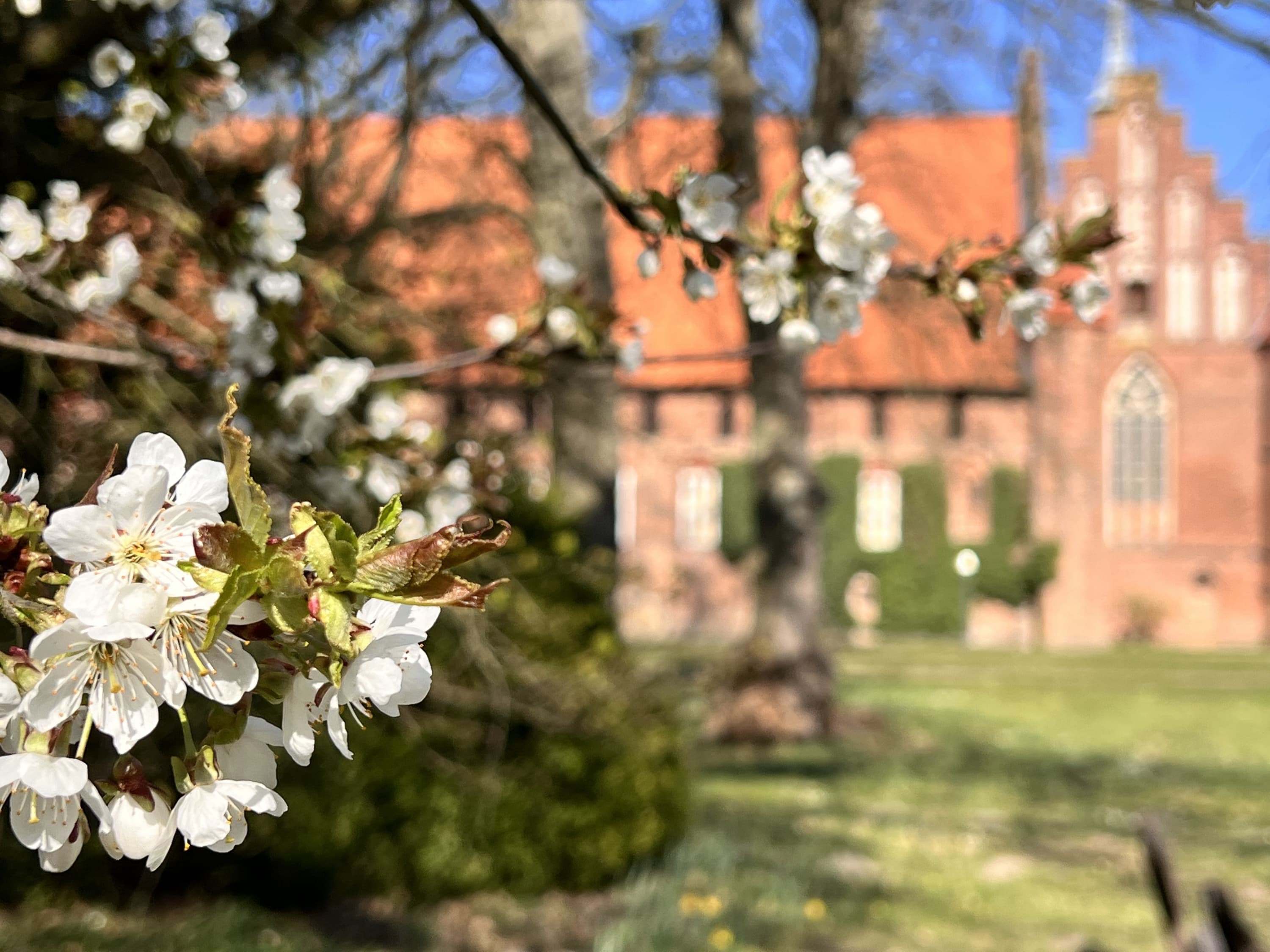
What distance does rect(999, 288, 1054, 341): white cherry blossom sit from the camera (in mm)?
2393

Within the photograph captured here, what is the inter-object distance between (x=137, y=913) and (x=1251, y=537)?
28.0 metres

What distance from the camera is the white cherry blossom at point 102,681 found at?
35.5 inches

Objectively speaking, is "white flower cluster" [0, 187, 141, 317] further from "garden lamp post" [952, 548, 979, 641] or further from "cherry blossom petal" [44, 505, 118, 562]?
"garden lamp post" [952, 548, 979, 641]

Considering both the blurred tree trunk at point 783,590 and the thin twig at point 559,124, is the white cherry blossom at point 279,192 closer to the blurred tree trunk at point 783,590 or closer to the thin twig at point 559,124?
the thin twig at point 559,124

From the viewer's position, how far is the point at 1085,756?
11086 mm

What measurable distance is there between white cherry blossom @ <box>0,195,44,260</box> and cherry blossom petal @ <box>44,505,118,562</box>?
1899mm

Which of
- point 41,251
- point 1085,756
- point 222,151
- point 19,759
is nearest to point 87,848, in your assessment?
point 41,251

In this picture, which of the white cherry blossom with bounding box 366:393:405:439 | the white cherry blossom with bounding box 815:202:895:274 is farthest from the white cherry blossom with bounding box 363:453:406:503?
the white cherry blossom with bounding box 815:202:895:274

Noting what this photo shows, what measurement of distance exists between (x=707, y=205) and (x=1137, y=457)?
93.4ft

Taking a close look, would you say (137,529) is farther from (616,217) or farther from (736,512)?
(736,512)

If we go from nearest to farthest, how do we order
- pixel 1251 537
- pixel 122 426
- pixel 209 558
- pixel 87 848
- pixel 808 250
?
pixel 209 558, pixel 808 250, pixel 122 426, pixel 87 848, pixel 1251 537

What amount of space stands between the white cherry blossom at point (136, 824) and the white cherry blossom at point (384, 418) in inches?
80.6

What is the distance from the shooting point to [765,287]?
2.31 meters

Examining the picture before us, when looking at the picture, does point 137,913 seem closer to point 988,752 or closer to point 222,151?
point 222,151
